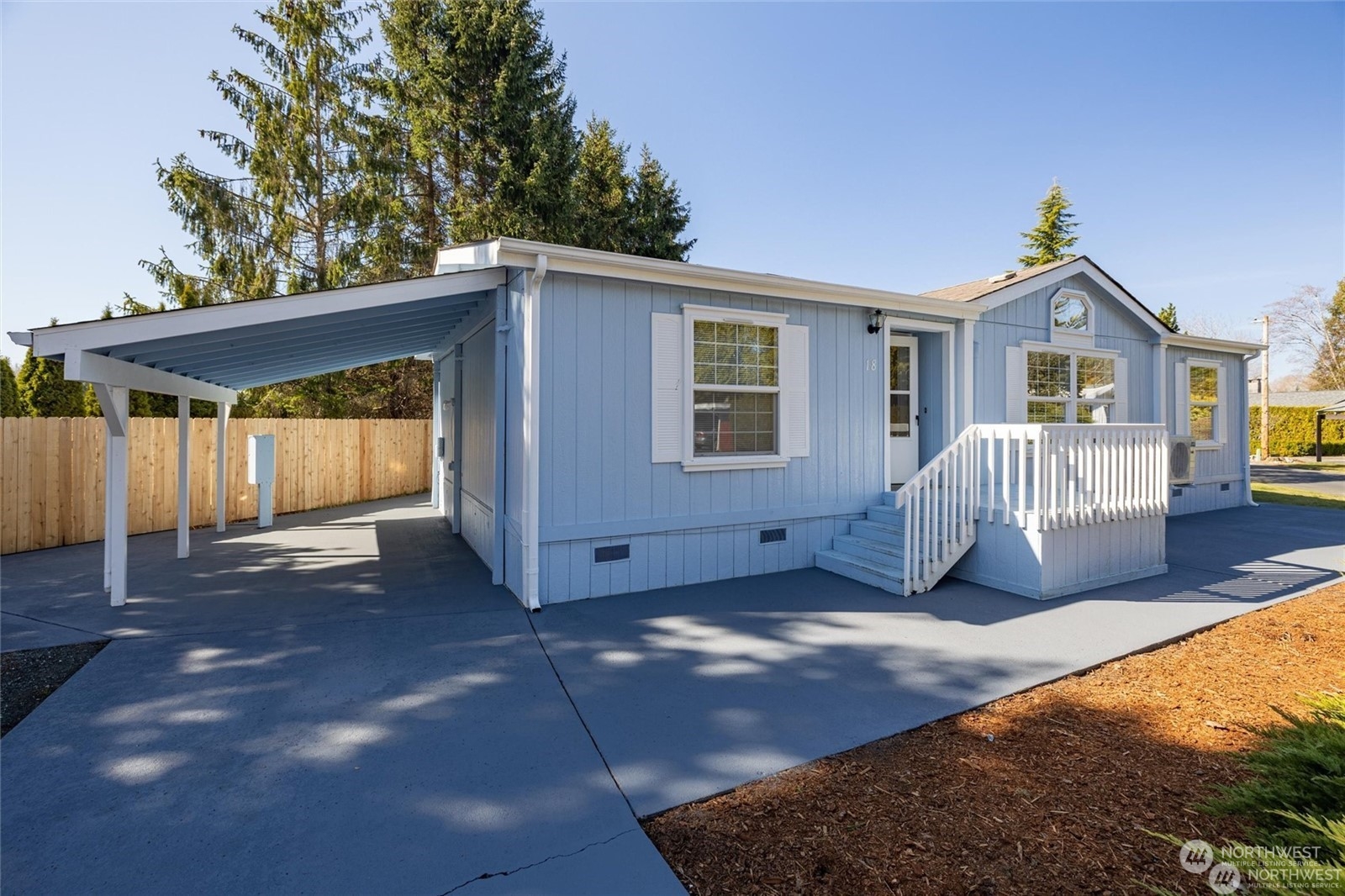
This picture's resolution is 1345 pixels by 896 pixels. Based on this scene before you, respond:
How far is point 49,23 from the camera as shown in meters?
5.93

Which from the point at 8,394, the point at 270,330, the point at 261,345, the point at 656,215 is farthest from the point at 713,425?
the point at 656,215

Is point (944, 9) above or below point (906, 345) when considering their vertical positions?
above

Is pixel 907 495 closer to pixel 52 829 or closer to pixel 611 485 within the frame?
pixel 611 485

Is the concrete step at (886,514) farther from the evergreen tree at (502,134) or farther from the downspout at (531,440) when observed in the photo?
the evergreen tree at (502,134)

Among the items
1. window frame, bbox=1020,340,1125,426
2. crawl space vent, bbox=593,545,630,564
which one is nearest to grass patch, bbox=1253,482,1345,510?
window frame, bbox=1020,340,1125,426

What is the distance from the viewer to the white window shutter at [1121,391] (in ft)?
28.3

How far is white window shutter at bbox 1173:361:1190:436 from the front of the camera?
9.55 m

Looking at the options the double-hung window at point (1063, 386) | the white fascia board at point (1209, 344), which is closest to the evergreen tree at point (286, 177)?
the double-hung window at point (1063, 386)

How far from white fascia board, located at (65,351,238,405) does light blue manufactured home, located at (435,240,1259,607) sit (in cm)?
273

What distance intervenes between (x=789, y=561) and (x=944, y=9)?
23.3ft

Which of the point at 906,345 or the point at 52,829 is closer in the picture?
the point at 52,829

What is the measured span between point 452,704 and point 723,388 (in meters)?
3.59

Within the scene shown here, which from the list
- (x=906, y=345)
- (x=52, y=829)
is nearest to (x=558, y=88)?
(x=906, y=345)

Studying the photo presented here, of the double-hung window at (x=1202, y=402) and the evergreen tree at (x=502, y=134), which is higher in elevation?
the evergreen tree at (x=502, y=134)
